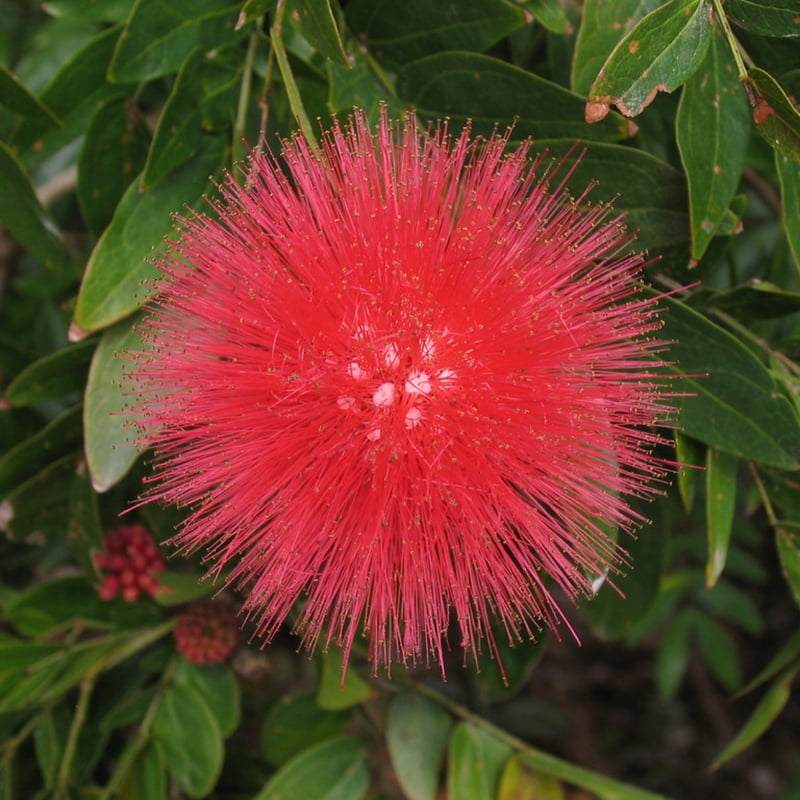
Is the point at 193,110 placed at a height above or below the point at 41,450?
above

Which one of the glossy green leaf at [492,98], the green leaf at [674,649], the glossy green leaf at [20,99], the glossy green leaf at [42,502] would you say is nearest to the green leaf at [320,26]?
the glossy green leaf at [492,98]

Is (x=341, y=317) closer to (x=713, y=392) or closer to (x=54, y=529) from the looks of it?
(x=713, y=392)

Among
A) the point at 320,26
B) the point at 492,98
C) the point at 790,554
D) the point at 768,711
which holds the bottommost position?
the point at 768,711

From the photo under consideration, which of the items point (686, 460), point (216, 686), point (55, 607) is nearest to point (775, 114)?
point (686, 460)

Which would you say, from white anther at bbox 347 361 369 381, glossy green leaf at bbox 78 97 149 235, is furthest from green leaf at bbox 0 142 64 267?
white anther at bbox 347 361 369 381

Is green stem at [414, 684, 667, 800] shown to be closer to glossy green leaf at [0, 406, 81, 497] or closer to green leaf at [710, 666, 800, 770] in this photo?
green leaf at [710, 666, 800, 770]

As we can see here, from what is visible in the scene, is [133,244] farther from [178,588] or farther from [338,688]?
[338,688]
